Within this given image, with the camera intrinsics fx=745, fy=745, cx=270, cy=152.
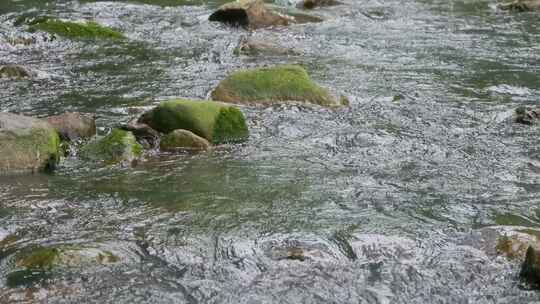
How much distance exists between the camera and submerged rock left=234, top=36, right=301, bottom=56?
1331 centimetres

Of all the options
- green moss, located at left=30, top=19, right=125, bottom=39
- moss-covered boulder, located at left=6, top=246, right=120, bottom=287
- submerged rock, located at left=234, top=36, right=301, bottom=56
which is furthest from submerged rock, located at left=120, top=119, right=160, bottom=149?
green moss, located at left=30, top=19, right=125, bottom=39

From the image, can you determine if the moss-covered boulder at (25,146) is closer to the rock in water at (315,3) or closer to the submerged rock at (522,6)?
the rock in water at (315,3)

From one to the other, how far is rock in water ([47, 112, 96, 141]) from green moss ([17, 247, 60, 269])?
3.20 meters

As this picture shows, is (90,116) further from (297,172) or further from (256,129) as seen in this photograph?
(297,172)

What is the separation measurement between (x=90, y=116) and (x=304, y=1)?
10849 mm

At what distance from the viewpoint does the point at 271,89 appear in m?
10.1

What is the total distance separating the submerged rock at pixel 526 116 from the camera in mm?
9203

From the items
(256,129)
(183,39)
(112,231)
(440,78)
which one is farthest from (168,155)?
(183,39)

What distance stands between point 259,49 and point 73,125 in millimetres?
5415

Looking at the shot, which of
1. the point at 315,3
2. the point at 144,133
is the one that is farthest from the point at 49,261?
the point at 315,3

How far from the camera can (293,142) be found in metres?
8.53

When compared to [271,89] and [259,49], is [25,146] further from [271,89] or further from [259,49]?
[259,49]

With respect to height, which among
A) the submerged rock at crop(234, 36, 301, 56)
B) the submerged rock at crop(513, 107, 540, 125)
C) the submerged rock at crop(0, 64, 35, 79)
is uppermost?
the submerged rock at crop(0, 64, 35, 79)

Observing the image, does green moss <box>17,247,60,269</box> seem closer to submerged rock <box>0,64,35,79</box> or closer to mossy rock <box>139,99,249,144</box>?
mossy rock <box>139,99,249,144</box>
